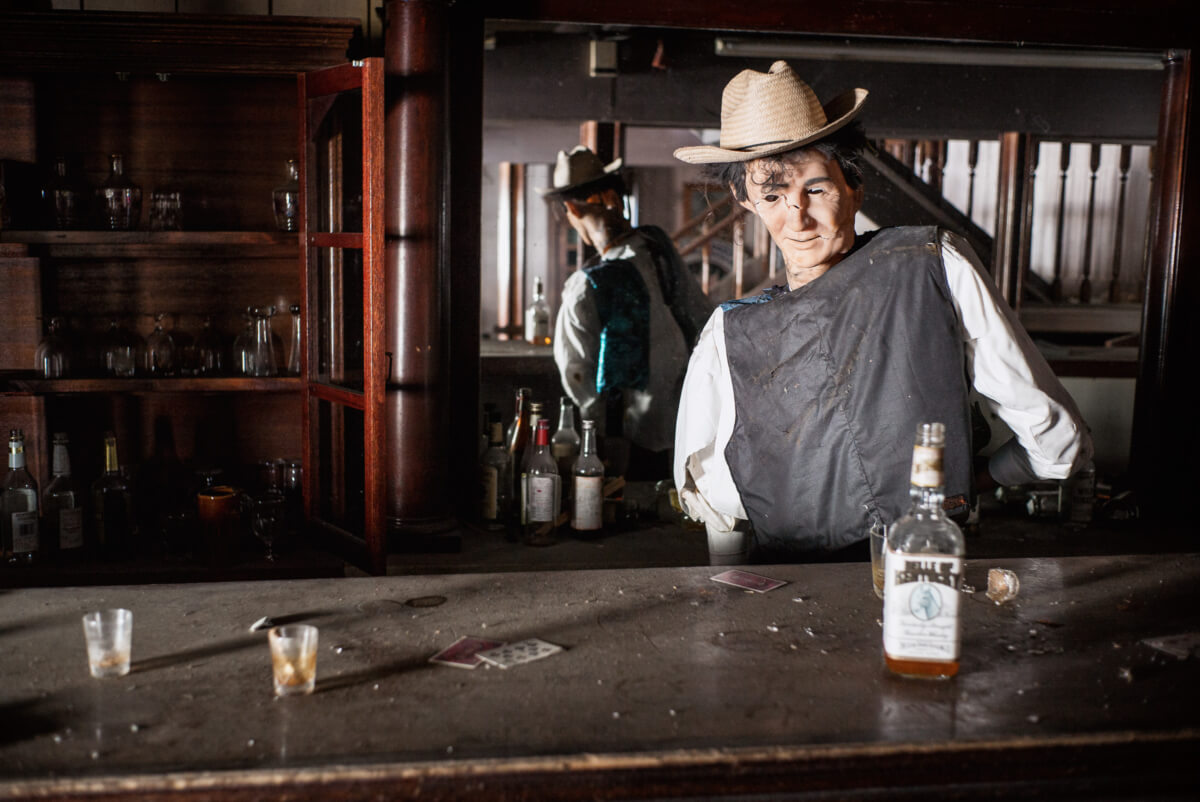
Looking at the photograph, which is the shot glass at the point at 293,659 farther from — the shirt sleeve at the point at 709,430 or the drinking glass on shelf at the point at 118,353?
the drinking glass on shelf at the point at 118,353

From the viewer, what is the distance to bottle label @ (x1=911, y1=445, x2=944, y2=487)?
50.4 inches

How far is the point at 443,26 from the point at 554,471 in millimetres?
1285

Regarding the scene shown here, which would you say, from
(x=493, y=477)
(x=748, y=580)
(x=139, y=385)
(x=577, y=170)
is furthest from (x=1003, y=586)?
(x=577, y=170)

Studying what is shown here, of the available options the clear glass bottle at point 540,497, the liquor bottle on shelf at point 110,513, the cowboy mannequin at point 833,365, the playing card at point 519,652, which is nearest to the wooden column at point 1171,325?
the cowboy mannequin at point 833,365

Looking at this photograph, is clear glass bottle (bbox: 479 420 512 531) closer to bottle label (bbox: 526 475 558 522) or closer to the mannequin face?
bottle label (bbox: 526 475 558 522)

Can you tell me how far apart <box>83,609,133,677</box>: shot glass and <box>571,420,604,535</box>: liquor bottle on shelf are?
6.01ft

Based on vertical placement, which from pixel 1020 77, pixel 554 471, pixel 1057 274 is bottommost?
pixel 554 471

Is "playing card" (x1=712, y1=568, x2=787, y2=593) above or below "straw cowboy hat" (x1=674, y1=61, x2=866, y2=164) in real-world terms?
below

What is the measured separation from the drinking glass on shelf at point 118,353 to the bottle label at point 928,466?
2.41 metres

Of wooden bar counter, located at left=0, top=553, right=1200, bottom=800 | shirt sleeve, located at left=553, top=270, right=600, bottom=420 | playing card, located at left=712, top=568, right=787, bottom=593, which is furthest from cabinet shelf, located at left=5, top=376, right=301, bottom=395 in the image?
playing card, located at left=712, top=568, right=787, bottom=593

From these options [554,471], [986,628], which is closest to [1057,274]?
[554,471]

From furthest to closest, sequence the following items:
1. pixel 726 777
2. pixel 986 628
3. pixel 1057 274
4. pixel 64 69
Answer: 1. pixel 1057 274
2. pixel 64 69
3. pixel 986 628
4. pixel 726 777

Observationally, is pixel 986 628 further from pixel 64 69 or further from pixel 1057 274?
pixel 1057 274

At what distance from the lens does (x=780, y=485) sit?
7.28 ft
